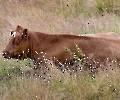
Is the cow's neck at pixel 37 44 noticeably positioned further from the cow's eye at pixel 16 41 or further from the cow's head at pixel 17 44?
the cow's eye at pixel 16 41

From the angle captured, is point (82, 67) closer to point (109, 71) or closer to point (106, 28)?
point (109, 71)

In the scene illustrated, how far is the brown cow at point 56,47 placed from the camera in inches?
295

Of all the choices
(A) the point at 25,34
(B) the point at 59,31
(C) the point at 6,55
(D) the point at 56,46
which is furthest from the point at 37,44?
(B) the point at 59,31

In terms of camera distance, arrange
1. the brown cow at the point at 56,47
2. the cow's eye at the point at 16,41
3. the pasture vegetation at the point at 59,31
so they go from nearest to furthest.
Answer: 1. the pasture vegetation at the point at 59,31
2. the brown cow at the point at 56,47
3. the cow's eye at the point at 16,41

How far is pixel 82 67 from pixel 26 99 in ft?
3.55

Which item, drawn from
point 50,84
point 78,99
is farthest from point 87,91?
point 50,84

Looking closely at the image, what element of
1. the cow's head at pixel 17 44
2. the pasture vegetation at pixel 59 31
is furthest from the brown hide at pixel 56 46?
the pasture vegetation at pixel 59 31

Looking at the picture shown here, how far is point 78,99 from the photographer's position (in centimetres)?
581

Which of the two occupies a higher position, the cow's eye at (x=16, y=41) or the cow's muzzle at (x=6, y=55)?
the cow's eye at (x=16, y=41)

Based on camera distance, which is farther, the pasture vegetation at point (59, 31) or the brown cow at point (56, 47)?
the brown cow at point (56, 47)

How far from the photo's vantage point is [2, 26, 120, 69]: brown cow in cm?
748

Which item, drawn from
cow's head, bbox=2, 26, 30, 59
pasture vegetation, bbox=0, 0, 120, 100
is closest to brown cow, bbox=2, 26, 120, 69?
cow's head, bbox=2, 26, 30, 59

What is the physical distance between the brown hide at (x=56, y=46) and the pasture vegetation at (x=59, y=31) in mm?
273

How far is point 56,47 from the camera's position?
7699mm
